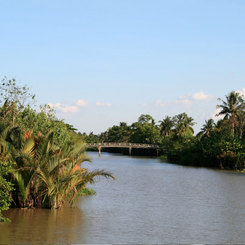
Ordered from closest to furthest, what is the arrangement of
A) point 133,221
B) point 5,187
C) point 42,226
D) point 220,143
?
point 5,187, point 42,226, point 133,221, point 220,143

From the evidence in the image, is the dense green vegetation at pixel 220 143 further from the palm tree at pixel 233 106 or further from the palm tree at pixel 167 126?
the palm tree at pixel 167 126

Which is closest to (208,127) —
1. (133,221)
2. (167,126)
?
(167,126)

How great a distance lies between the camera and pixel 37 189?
1462 cm

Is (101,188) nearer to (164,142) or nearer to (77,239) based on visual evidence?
(77,239)

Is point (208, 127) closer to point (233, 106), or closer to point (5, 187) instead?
point (233, 106)

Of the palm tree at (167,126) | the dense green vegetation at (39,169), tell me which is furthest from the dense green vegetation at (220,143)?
the dense green vegetation at (39,169)

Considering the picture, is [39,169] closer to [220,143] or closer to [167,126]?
[220,143]

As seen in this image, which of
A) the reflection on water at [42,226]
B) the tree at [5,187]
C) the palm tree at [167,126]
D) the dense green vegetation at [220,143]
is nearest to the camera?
the reflection on water at [42,226]

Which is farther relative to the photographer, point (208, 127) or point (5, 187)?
point (208, 127)

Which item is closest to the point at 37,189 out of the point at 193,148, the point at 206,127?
the point at 193,148

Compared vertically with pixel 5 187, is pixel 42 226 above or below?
below

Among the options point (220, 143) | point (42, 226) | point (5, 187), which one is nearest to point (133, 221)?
point (42, 226)

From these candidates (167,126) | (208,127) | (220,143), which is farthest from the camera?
(167,126)

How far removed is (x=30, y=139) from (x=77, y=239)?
16.3 feet
